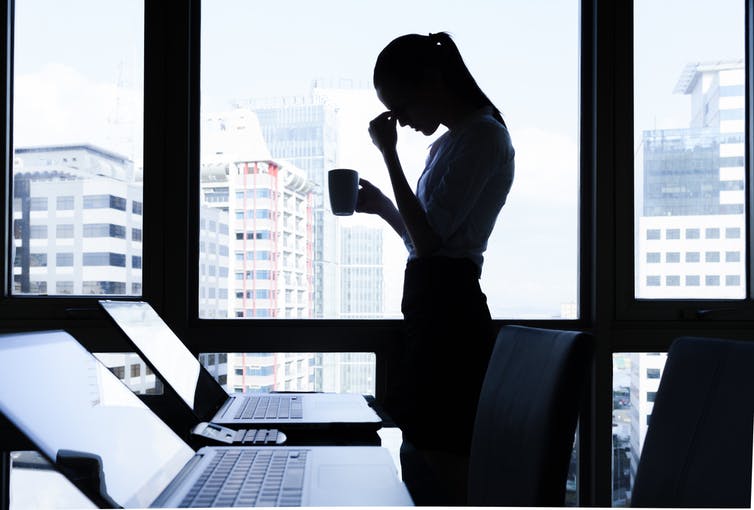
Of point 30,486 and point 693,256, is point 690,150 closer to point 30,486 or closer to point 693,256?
point 693,256

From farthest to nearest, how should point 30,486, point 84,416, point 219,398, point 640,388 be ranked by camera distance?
point 640,388 → point 30,486 → point 219,398 → point 84,416

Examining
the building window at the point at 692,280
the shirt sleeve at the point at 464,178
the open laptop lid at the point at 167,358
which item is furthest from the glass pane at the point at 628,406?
the open laptop lid at the point at 167,358

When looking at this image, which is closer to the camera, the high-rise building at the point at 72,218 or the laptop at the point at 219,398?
the laptop at the point at 219,398

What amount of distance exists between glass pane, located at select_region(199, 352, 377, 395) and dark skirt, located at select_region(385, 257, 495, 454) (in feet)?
2.42

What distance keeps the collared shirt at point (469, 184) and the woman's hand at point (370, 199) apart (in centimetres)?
12

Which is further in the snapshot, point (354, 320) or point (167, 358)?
point (354, 320)

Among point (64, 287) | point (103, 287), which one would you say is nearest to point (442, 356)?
point (103, 287)

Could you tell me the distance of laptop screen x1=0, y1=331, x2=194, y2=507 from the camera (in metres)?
0.57

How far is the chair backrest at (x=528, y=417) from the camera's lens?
31.7 inches

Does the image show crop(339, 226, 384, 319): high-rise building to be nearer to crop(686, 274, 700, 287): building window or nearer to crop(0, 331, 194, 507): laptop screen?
crop(686, 274, 700, 287): building window

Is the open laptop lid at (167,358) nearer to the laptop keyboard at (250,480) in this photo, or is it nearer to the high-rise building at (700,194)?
the laptop keyboard at (250,480)

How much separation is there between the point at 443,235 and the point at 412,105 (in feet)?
1.10

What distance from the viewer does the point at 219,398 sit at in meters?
1.43

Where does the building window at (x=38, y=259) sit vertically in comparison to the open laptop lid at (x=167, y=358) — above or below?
above
